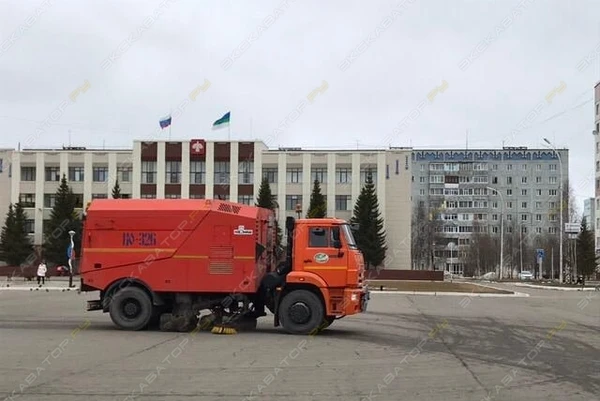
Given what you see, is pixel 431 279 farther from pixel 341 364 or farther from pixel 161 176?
pixel 341 364

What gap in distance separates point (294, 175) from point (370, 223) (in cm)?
1118

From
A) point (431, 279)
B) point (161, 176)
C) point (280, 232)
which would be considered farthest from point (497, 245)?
point (280, 232)

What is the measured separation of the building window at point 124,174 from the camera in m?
82.3

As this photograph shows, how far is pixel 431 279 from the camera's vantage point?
225ft

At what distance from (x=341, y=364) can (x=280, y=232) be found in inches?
307

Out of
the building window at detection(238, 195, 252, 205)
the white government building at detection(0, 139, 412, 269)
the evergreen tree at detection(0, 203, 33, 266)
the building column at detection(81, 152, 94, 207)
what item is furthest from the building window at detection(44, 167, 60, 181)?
the building window at detection(238, 195, 252, 205)

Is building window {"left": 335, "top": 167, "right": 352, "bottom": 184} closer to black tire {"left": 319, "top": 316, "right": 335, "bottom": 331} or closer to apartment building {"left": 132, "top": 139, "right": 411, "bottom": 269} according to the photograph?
apartment building {"left": 132, "top": 139, "right": 411, "bottom": 269}

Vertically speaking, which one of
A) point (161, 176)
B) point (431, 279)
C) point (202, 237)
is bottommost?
point (431, 279)

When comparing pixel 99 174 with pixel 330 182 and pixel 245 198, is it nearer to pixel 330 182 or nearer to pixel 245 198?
pixel 245 198

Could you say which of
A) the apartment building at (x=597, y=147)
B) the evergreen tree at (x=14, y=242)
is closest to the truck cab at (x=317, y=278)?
the evergreen tree at (x=14, y=242)

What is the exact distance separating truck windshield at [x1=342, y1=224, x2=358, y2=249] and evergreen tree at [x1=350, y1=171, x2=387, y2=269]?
59514mm

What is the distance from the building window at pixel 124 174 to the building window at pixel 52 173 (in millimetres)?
7422

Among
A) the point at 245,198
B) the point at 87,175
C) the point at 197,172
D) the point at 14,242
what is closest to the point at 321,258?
the point at 245,198

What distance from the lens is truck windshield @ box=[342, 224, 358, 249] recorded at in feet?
55.2
